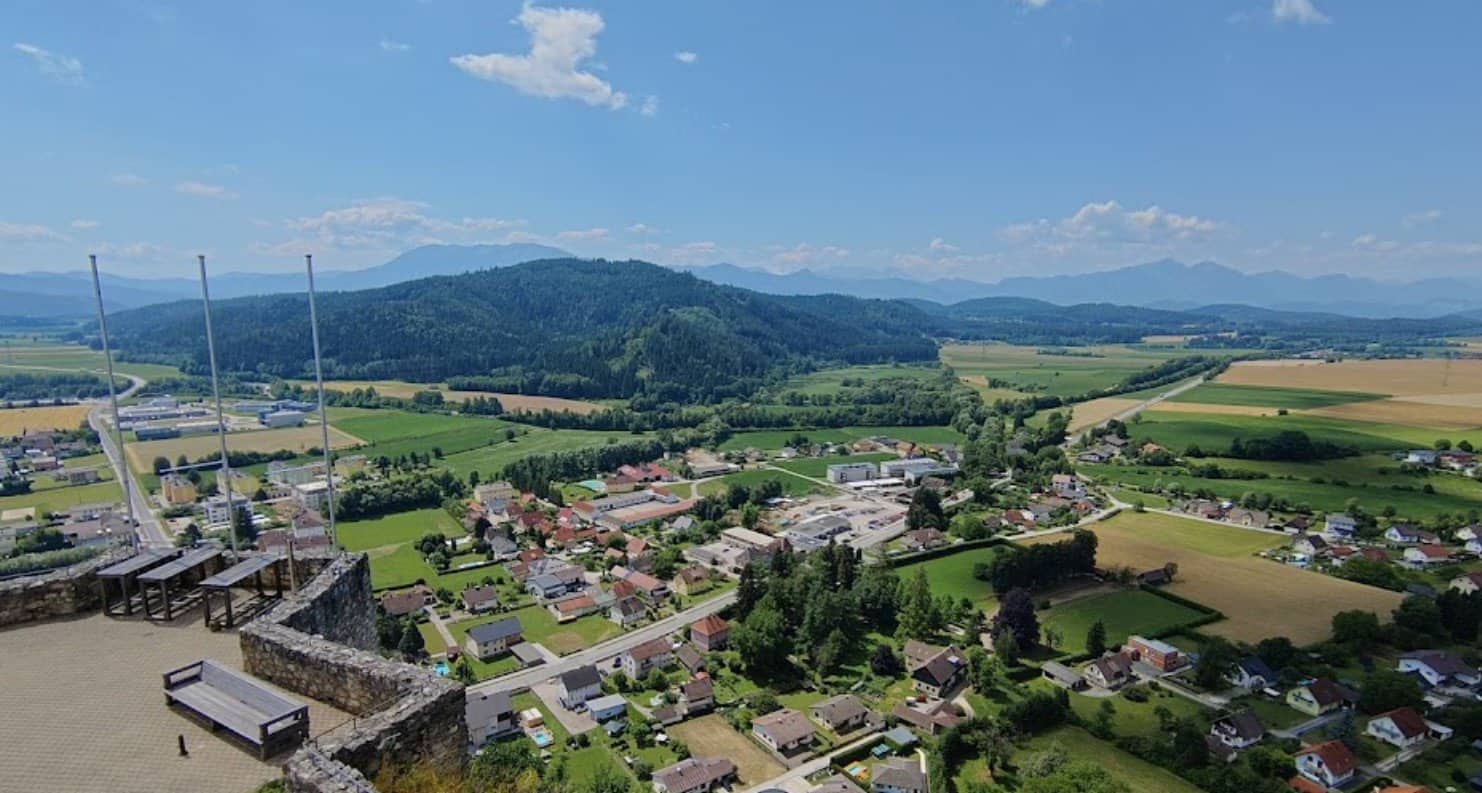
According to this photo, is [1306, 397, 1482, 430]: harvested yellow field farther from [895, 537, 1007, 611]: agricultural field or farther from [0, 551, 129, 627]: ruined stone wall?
[0, 551, 129, 627]: ruined stone wall

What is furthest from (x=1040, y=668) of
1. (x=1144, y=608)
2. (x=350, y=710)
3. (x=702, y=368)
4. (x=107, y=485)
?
(x=702, y=368)

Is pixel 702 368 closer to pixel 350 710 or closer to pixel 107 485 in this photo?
pixel 107 485

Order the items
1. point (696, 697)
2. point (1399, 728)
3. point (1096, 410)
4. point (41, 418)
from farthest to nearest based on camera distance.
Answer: point (1096, 410)
point (41, 418)
point (696, 697)
point (1399, 728)

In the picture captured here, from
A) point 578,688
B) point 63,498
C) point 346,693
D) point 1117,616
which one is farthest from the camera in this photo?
point 63,498

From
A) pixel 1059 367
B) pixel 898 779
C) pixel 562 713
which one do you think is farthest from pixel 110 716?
pixel 1059 367

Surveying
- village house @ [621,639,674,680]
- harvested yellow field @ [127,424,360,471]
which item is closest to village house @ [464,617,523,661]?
village house @ [621,639,674,680]

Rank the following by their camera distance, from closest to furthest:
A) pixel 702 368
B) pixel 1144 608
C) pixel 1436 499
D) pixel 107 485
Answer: pixel 1144 608 → pixel 1436 499 → pixel 107 485 → pixel 702 368

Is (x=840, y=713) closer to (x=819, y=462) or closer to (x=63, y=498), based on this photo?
(x=819, y=462)
